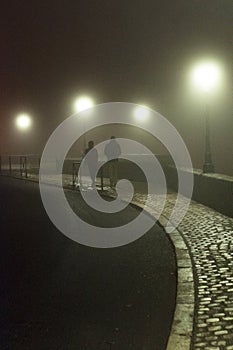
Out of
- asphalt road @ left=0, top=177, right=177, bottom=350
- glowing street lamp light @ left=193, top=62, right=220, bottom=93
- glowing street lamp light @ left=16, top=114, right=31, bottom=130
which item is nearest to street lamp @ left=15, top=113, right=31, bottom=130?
glowing street lamp light @ left=16, top=114, right=31, bottom=130

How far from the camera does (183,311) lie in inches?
188

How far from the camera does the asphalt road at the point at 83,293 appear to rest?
4.24 metres

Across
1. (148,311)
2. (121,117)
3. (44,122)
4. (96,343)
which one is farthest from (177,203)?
(44,122)

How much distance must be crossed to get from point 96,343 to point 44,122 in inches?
1360

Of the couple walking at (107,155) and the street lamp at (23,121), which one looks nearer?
the couple walking at (107,155)

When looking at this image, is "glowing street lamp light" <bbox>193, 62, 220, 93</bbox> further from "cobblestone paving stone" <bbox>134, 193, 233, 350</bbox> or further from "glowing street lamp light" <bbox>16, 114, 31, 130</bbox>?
"glowing street lamp light" <bbox>16, 114, 31, 130</bbox>

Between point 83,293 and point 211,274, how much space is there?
76.0 inches

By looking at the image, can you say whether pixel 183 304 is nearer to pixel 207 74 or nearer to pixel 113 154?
pixel 207 74

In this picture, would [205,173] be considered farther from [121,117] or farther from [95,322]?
[121,117]

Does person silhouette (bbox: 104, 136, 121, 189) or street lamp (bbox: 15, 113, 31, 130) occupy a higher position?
street lamp (bbox: 15, 113, 31, 130)

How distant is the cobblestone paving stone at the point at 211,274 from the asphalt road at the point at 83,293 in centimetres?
36

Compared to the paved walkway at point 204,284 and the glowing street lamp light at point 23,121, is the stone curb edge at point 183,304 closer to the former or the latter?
the paved walkway at point 204,284

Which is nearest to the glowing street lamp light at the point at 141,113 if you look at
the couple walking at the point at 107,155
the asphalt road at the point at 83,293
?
the couple walking at the point at 107,155

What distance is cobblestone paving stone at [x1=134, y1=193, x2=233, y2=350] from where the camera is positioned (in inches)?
165
